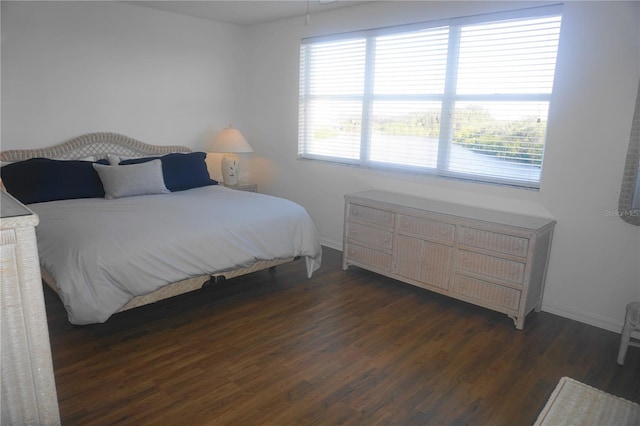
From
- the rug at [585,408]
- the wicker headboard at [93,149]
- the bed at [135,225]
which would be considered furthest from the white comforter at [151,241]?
the rug at [585,408]

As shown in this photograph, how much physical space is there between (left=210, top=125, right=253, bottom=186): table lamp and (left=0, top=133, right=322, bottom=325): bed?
0.39m

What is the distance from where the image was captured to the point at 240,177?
5637mm

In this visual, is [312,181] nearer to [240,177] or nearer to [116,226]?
[240,177]

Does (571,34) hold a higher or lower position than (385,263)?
higher

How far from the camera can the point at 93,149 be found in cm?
431

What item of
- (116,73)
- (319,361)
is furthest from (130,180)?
(319,361)

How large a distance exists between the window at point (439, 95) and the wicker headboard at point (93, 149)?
69.2 inches

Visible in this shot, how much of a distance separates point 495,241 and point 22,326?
278 cm

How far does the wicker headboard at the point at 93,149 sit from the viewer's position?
153 inches

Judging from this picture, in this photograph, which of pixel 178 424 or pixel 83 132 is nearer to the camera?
pixel 178 424

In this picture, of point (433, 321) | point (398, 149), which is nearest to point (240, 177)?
point (398, 149)

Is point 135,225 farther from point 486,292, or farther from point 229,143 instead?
point 486,292

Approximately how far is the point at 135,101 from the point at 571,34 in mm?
4012

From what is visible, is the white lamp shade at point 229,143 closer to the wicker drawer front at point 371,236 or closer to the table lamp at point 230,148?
the table lamp at point 230,148
